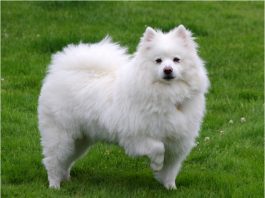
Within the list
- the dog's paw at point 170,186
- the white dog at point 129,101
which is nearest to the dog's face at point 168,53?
the white dog at point 129,101

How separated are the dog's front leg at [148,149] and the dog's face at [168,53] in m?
0.58

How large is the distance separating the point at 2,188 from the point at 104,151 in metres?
1.64

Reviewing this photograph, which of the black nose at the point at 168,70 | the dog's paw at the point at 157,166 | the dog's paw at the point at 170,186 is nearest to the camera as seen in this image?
the black nose at the point at 168,70

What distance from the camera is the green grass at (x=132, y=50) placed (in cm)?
Answer: 653

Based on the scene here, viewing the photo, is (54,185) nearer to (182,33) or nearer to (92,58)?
(92,58)

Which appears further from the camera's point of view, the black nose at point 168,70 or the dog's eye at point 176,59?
the dog's eye at point 176,59

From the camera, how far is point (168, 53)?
234 inches

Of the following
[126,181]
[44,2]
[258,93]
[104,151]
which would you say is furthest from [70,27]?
[126,181]

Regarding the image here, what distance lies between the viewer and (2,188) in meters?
6.25

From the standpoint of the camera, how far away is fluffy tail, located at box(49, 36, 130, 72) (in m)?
6.52

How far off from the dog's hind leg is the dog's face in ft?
3.90

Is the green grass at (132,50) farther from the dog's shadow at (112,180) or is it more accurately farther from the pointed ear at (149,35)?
the pointed ear at (149,35)

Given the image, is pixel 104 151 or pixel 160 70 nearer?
pixel 160 70

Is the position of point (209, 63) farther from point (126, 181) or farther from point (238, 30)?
point (126, 181)
